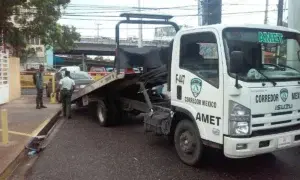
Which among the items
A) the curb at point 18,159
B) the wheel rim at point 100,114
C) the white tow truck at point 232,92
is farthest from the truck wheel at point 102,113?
the white tow truck at point 232,92

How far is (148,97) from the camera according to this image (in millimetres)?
8312

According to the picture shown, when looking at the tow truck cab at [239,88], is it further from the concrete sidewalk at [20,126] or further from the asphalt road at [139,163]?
the concrete sidewalk at [20,126]

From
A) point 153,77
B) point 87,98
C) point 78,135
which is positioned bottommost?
point 78,135

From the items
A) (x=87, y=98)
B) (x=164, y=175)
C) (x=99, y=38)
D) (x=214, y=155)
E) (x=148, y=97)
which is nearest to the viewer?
(x=164, y=175)

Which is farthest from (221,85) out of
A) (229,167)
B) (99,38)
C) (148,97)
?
(99,38)

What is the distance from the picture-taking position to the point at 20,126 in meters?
10.4

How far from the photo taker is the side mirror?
5012mm

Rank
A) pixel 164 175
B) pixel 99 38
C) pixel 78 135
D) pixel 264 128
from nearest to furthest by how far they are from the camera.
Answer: pixel 264 128 → pixel 164 175 → pixel 78 135 → pixel 99 38

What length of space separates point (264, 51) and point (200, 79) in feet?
3.91

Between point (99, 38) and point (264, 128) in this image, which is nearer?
point (264, 128)

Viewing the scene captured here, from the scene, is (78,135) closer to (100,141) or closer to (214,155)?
(100,141)

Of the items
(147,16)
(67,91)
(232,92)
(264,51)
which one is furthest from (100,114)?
(232,92)

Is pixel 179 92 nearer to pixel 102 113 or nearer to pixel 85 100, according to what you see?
pixel 102 113

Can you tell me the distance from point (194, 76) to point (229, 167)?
65.5 inches
